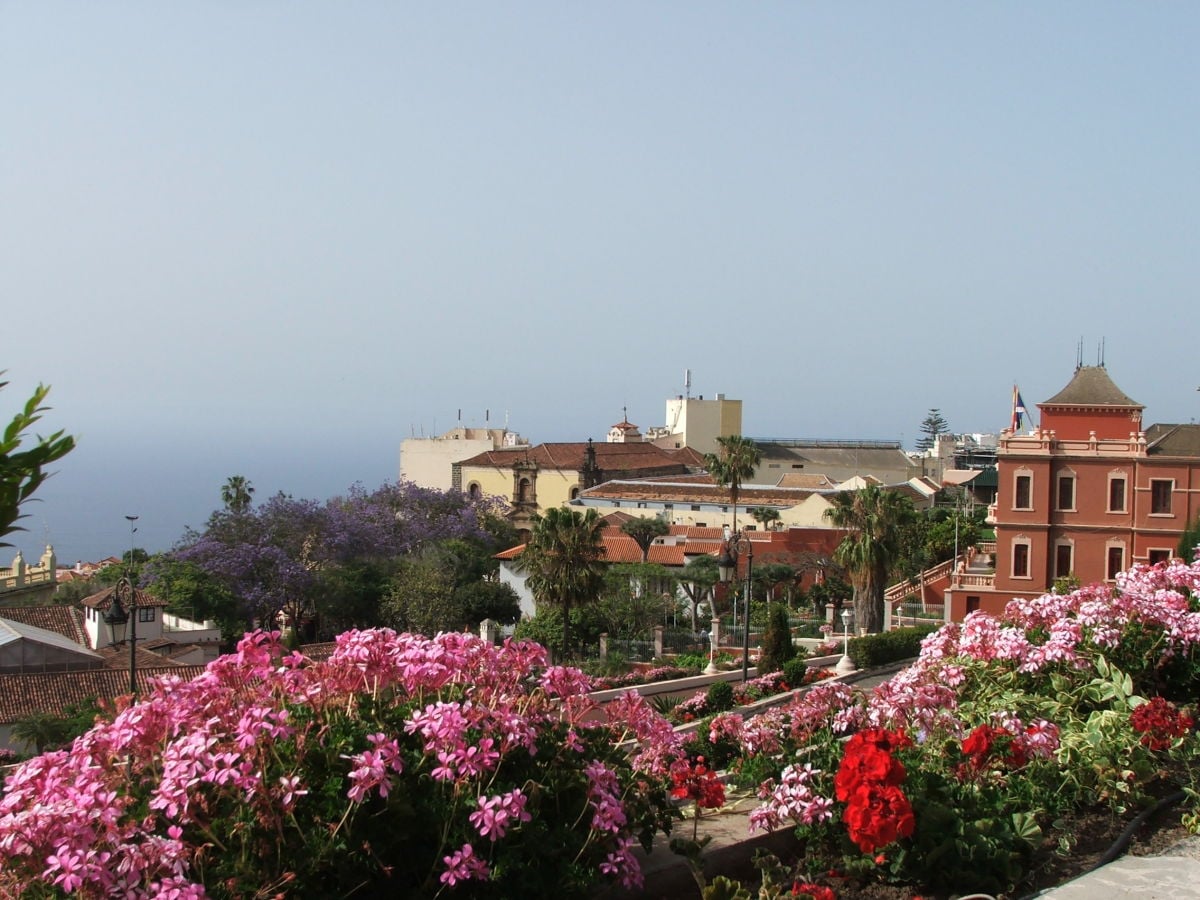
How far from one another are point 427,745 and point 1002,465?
33.5 m

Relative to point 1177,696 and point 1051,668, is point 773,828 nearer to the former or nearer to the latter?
point 1051,668

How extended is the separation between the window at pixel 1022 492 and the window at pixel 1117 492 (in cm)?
211

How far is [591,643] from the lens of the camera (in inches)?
1490

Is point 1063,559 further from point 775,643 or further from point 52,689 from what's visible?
point 52,689

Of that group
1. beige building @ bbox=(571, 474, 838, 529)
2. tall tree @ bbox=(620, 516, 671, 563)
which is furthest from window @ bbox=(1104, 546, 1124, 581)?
beige building @ bbox=(571, 474, 838, 529)

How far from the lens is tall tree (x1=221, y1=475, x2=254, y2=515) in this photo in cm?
6156

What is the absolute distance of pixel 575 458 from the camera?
81.1m

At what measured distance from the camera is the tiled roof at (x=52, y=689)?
24.2 meters

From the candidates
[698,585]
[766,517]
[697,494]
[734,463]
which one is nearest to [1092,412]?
[698,585]

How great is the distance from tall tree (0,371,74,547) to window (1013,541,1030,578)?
34061 mm

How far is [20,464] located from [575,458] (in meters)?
75.8

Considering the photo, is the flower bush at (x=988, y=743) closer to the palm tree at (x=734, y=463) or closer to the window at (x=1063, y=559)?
the window at (x=1063, y=559)

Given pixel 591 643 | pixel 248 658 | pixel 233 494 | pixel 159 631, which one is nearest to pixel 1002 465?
pixel 591 643

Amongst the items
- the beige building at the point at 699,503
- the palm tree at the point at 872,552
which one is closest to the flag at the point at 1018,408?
the beige building at the point at 699,503
